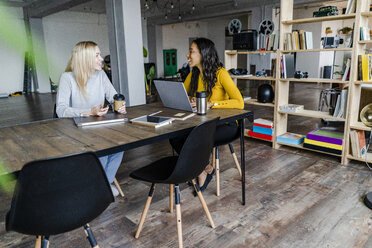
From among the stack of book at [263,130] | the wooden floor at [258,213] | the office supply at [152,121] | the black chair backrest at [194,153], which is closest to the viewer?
the black chair backrest at [194,153]

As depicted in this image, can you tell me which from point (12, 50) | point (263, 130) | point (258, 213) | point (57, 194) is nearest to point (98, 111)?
point (57, 194)

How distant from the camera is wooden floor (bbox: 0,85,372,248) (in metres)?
1.95

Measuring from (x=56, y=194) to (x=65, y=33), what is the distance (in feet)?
42.5

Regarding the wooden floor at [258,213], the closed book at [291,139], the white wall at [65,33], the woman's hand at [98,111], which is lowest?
the wooden floor at [258,213]

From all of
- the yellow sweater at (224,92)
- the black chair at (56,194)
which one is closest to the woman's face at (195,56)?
the yellow sweater at (224,92)

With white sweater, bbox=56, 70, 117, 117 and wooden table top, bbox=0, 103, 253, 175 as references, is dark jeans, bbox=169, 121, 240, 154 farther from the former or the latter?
white sweater, bbox=56, 70, 117, 117

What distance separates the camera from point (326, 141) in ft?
11.1

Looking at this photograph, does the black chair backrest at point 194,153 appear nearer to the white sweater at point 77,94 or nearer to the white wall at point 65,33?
the white sweater at point 77,94

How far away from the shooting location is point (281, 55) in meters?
3.57

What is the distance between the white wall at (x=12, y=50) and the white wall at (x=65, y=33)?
1043 mm

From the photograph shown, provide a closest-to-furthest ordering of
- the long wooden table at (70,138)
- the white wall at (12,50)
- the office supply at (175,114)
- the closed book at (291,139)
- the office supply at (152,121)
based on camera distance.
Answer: the long wooden table at (70,138)
the office supply at (152,121)
the office supply at (175,114)
the closed book at (291,139)
the white wall at (12,50)

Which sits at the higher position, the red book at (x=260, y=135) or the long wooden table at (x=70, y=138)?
the long wooden table at (x=70, y=138)

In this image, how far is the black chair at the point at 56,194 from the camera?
1.06 m

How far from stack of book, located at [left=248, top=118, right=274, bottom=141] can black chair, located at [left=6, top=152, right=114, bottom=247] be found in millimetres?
3045
